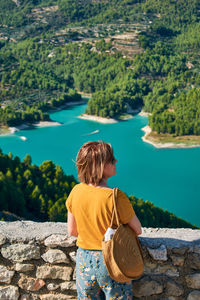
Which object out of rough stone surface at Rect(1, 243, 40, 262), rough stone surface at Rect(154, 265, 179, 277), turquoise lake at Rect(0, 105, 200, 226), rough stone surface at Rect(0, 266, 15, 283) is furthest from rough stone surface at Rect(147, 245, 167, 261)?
turquoise lake at Rect(0, 105, 200, 226)

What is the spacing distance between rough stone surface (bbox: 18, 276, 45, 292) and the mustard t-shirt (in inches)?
36.6

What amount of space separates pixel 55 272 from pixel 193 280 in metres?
1.20

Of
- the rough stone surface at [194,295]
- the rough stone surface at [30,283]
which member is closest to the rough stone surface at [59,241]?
the rough stone surface at [30,283]

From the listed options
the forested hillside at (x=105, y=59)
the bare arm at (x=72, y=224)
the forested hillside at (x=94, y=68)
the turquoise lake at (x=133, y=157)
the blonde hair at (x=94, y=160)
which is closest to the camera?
the blonde hair at (x=94, y=160)

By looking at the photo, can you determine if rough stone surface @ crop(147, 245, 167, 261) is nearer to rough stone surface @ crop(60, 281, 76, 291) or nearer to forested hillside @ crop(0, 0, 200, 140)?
rough stone surface @ crop(60, 281, 76, 291)

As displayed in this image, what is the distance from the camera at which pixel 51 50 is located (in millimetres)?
120438

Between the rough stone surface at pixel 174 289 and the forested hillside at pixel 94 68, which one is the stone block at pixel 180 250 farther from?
the forested hillside at pixel 94 68

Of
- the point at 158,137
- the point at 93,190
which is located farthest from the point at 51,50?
the point at 93,190

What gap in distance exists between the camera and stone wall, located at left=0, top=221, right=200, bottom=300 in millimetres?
3393

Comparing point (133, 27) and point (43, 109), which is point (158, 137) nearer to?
point (43, 109)

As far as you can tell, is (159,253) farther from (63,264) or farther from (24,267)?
(24,267)

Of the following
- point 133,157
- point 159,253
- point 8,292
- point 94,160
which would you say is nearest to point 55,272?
point 8,292

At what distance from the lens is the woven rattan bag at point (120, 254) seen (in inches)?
105

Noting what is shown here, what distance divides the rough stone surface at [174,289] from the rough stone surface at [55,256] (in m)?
0.90
